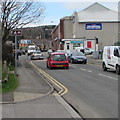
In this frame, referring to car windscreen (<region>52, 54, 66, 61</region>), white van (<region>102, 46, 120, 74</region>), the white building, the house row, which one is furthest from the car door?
the white building

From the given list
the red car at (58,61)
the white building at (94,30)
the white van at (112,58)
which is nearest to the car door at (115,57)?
the white van at (112,58)

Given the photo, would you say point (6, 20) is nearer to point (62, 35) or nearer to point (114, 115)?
point (114, 115)

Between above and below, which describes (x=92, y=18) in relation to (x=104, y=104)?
above

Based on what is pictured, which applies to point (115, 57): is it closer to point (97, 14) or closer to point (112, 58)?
point (112, 58)

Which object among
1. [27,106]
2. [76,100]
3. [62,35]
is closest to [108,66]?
Answer: [76,100]

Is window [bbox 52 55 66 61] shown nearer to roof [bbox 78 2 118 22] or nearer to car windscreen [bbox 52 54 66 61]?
car windscreen [bbox 52 54 66 61]

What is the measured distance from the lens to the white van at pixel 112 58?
20.5 metres

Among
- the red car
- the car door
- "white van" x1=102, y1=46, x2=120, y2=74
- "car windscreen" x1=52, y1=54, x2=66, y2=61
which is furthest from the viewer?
"car windscreen" x1=52, y1=54, x2=66, y2=61

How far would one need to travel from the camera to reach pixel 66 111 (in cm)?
823

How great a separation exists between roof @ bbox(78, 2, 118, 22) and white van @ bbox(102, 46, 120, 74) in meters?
54.6

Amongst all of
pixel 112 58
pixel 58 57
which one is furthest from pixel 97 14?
pixel 112 58

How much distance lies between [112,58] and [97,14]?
59.7 meters

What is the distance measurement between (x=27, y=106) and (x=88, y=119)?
2103mm

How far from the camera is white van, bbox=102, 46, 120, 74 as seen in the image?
809 inches
